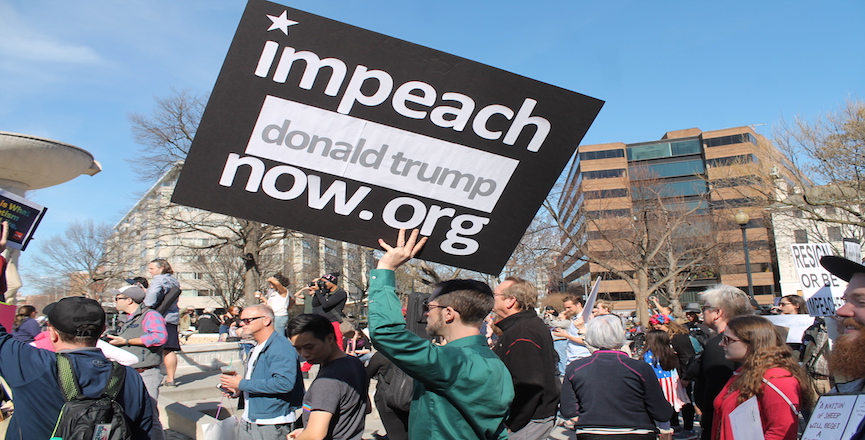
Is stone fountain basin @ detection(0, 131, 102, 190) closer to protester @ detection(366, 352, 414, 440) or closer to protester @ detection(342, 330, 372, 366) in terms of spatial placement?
protester @ detection(342, 330, 372, 366)

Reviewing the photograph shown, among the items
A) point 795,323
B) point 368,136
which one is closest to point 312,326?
point 368,136

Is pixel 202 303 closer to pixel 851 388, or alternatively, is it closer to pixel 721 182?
pixel 721 182

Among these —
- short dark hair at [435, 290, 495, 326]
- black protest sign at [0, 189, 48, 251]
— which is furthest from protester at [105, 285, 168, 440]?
short dark hair at [435, 290, 495, 326]

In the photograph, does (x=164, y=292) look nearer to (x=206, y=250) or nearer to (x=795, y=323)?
(x=795, y=323)

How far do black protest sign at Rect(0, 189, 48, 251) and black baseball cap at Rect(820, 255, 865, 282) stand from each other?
5877 mm

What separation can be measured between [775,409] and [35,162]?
1449cm

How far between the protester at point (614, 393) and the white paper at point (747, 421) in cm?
103

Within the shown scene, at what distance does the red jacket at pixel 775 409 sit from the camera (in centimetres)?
299

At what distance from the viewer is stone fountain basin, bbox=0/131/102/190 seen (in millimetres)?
11820

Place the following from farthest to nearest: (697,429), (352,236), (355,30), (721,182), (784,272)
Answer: (784,272)
(721,182)
(697,429)
(352,236)
(355,30)

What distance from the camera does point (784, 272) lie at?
214 ft

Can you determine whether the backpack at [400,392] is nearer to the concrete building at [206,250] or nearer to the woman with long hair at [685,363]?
the woman with long hair at [685,363]

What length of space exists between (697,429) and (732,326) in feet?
19.4

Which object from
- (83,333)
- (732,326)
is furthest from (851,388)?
(83,333)
